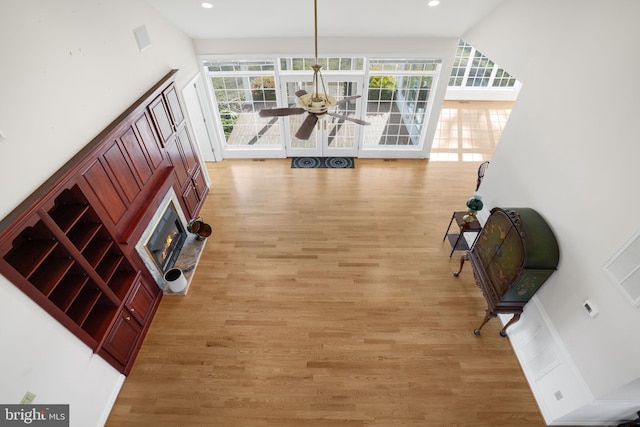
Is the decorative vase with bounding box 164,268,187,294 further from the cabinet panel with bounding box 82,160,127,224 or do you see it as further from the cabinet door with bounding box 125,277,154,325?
the cabinet panel with bounding box 82,160,127,224

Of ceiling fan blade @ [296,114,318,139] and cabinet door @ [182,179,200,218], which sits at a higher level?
ceiling fan blade @ [296,114,318,139]

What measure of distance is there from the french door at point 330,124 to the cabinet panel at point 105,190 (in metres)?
Answer: 3.46

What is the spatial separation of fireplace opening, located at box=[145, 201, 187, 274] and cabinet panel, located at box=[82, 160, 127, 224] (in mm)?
608

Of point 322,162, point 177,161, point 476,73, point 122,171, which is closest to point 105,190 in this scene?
point 122,171

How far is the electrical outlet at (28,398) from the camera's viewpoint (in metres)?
2.33

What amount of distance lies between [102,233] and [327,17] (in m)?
4.21

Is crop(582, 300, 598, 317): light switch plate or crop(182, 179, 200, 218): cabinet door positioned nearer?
crop(582, 300, 598, 317): light switch plate

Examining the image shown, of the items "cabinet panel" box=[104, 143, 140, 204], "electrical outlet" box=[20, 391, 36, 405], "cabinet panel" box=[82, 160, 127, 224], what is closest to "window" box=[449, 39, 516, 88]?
"cabinet panel" box=[104, 143, 140, 204]

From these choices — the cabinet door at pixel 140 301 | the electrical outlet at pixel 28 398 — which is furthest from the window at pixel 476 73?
the electrical outlet at pixel 28 398

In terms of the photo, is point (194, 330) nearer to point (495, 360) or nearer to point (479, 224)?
point (495, 360)

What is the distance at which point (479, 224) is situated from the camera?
4.44 metres

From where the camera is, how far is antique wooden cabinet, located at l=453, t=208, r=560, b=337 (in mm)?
2955

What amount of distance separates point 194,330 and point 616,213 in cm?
449

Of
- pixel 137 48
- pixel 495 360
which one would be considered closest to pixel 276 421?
pixel 495 360
